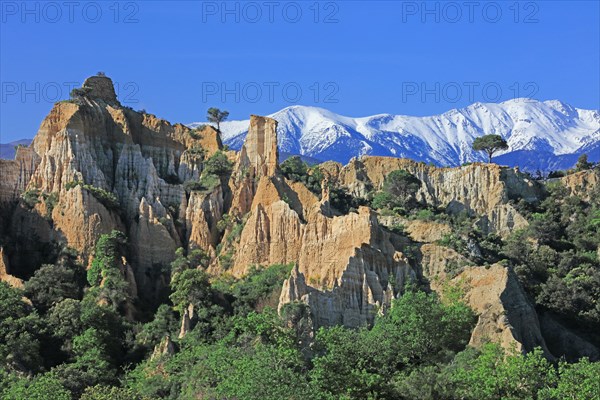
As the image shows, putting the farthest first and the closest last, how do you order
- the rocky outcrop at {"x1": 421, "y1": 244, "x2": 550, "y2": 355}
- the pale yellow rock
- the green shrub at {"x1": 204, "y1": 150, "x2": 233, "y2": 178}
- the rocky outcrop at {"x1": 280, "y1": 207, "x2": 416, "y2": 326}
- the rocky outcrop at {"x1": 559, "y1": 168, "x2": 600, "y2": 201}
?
1. the rocky outcrop at {"x1": 559, "y1": 168, "x2": 600, "y2": 201}
2. the green shrub at {"x1": 204, "y1": 150, "x2": 233, "y2": 178}
3. the pale yellow rock
4. the rocky outcrop at {"x1": 280, "y1": 207, "x2": 416, "y2": 326}
5. the rocky outcrop at {"x1": 421, "y1": 244, "x2": 550, "y2": 355}

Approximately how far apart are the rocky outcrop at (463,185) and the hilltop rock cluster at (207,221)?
1.57m

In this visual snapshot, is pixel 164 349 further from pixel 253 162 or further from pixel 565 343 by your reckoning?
pixel 565 343

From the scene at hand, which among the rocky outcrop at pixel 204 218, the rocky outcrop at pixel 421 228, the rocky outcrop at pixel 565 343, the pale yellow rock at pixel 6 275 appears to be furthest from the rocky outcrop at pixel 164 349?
the rocky outcrop at pixel 565 343

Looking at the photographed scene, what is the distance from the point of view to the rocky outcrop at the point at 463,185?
73.1m

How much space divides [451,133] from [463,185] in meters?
72.8

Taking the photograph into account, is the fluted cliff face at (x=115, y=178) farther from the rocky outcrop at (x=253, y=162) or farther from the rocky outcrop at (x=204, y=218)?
the rocky outcrop at (x=253, y=162)

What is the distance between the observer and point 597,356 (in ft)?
173

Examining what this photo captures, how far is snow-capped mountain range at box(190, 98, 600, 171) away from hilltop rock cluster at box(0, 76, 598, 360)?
6223 centimetres

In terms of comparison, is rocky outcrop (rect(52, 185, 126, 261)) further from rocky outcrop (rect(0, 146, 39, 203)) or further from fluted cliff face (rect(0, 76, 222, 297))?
rocky outcrop (rect(0, 146, 39, 203))

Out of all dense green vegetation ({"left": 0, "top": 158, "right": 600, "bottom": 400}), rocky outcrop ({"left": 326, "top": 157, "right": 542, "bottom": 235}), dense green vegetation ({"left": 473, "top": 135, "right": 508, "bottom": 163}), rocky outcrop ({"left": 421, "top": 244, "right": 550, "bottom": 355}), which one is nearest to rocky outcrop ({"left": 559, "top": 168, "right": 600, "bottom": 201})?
rocky outcrop ({"left": 326, "top": 157, "right": 542, "bottom": 235})

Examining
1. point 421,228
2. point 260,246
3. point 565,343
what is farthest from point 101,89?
point 565,343

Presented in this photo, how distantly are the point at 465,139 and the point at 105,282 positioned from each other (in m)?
91.4

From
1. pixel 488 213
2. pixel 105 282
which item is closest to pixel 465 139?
pixel 488 213

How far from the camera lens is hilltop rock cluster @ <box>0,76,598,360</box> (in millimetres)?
53188
